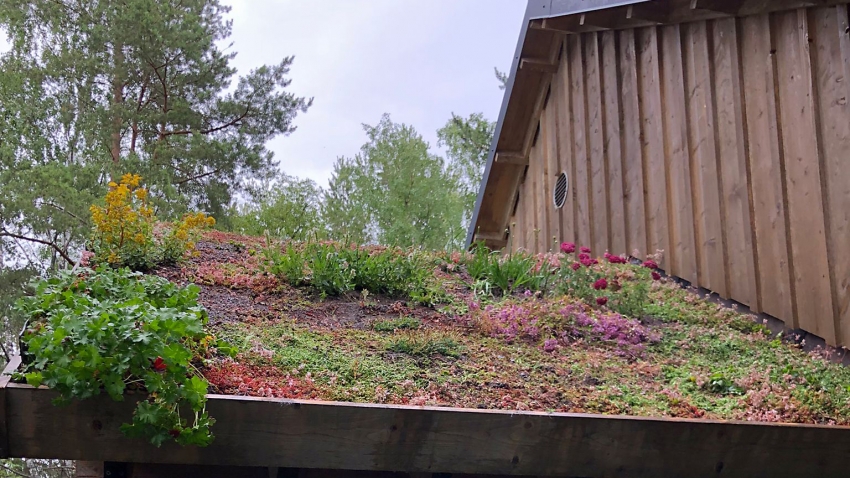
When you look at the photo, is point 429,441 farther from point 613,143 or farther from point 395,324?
point 613,143

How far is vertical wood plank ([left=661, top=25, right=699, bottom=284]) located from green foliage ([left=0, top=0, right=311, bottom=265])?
31.4 feet

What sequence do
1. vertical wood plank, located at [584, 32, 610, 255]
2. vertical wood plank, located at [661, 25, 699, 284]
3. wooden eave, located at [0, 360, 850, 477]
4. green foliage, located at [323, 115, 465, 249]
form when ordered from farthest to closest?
green foliage, located at [323, 115, 465, 249] → vertical wood plank, located at [584, 32, 610, 255] → vertical wood plank, located at [661, 25, 699, 284] → wooden eave, located at [0, 360, 850, 477]

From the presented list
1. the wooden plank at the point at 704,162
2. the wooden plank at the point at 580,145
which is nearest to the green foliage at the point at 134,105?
the wooden plank at the point at 580,145

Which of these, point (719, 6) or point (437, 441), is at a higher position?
point (719, 6)

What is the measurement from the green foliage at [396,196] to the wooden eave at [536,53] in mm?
8716

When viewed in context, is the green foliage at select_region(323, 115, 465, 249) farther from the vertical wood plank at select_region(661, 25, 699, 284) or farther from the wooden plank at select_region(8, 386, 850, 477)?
the wooden plank at select_region(8, 386, 850, 477)

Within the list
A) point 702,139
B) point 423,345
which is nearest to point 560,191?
point 702,139

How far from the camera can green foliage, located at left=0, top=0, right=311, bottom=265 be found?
13.3 meters

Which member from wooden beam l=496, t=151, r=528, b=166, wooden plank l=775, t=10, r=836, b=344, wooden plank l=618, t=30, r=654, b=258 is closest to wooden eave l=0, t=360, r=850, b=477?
wooden plank l=775, t=10, r=836, b=344

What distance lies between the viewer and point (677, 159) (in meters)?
6.10

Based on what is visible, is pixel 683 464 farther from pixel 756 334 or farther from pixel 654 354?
pixel 756 334

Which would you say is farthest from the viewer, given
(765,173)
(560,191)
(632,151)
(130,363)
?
(560,191)

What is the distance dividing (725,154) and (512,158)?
4.08 metres

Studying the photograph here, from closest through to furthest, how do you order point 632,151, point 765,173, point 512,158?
point 765,173, point 632,151, point 512,158
